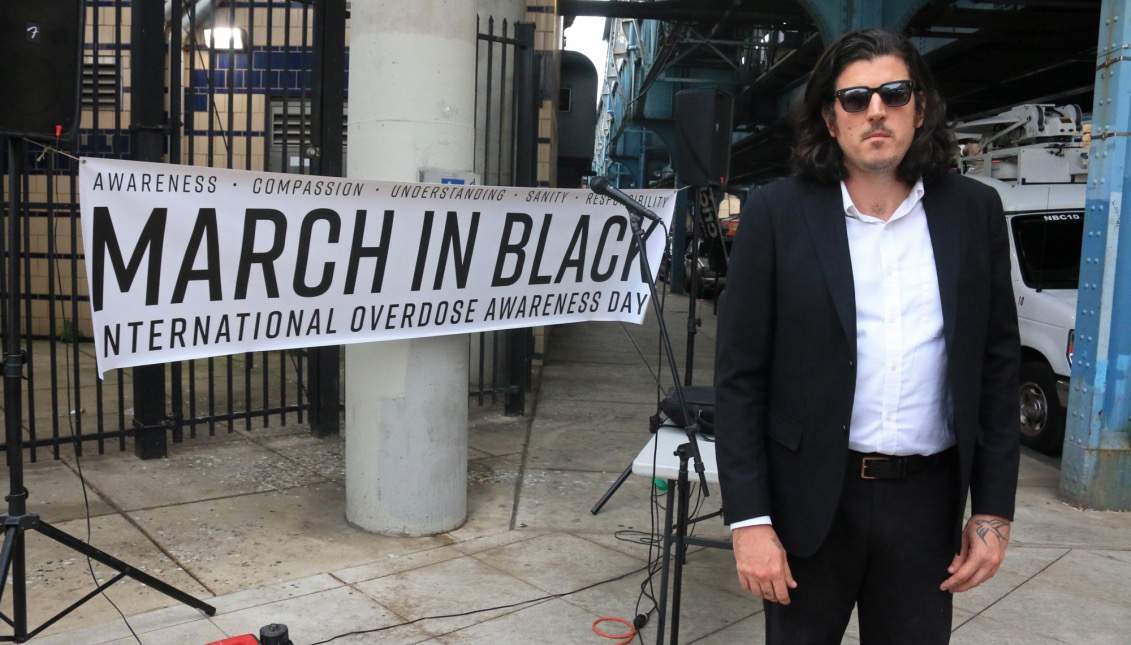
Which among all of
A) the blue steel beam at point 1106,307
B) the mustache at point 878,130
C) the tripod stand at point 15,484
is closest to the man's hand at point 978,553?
the mustache at point 878,130

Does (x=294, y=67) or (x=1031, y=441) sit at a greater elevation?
(x=294, y=67)

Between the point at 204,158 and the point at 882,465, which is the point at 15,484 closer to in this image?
the point at 882,465

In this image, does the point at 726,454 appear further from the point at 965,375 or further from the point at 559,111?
the point at 559,111

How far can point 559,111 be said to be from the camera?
512 inches

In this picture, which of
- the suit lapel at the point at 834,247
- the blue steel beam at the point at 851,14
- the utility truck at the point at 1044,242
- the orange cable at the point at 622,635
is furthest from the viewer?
the blue steel beam at the point at 851,14

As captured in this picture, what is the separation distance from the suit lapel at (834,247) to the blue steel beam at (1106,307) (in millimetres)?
4737

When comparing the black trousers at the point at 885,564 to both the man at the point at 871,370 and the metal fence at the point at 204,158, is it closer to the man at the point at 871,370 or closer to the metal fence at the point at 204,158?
the man at the point at 871,370

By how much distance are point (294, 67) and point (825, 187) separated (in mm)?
9302

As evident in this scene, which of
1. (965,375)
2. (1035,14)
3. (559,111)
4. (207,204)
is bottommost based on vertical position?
(965,375)

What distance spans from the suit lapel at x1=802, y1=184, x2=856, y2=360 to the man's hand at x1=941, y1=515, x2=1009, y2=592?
55 centimetres

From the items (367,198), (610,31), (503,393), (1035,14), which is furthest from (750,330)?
(610,31)

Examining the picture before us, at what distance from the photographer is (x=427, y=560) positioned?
472 centimetres

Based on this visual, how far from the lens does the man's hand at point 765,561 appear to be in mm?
2152

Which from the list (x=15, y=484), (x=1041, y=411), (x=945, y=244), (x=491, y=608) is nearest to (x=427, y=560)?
(x=491, y=608)
